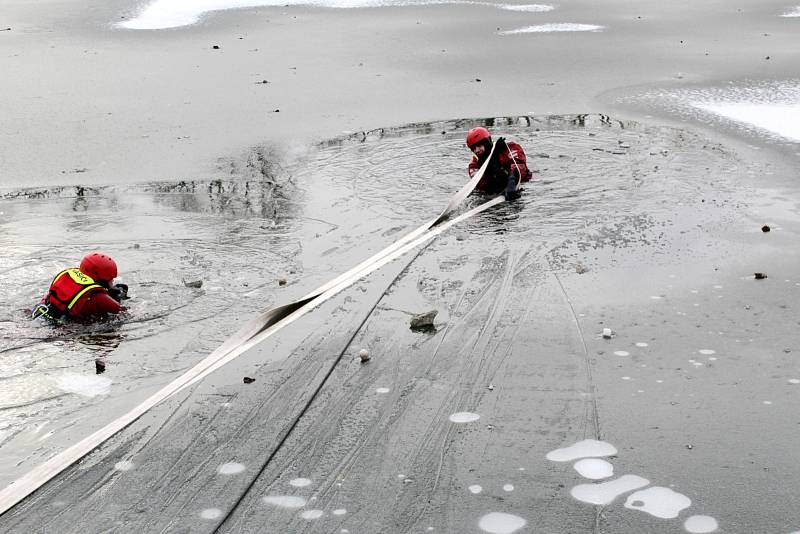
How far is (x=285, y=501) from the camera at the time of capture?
4301 millimetres

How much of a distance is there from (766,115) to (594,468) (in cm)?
784

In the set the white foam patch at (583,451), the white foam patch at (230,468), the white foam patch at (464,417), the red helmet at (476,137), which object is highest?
the red helmet at (476,137)

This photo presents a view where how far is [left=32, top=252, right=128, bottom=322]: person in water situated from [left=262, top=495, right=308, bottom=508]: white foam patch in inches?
102

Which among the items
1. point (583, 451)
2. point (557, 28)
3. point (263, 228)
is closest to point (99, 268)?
point (263, 228)

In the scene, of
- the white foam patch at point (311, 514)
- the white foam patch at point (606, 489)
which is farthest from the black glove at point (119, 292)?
the white foam patch at point (606, 489)

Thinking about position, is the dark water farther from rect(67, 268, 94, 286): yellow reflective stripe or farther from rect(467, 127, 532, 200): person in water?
rect(67, 268, 94, 286): yellow reflective stripe

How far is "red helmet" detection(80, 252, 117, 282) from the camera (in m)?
6.49

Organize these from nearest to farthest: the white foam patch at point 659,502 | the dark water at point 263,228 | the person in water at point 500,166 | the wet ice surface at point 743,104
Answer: the white foam patch at point 659,502 < the dark water at point 263,228 < the person in water at point 500,166 < the wet ice surface at point 743,104

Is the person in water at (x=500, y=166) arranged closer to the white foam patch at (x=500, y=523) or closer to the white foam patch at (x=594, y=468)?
the white foam patch at (x=594, y=468)

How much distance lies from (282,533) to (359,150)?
6569 millimetres

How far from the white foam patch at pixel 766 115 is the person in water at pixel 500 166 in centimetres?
315

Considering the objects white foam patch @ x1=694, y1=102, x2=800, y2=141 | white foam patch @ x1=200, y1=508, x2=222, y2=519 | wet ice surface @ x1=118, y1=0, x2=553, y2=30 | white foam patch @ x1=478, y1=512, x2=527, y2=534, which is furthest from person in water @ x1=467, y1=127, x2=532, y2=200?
wet ice surface @ x1=118, y1=0, x2=553, y2=30

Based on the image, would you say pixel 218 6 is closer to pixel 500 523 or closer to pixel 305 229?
pixel 305 229

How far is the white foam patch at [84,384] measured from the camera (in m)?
5.39
